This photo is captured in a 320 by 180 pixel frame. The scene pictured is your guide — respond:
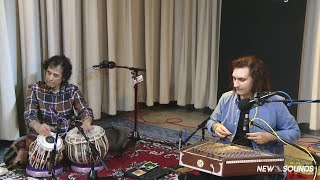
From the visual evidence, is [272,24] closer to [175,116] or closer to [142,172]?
[175,116]

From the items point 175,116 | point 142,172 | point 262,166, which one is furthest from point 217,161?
point 175,116

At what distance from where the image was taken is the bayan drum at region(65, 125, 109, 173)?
116 inches

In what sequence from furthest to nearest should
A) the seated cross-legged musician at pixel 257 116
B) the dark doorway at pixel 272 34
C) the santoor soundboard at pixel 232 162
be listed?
the dark doorway at pixel 272 34 < the seated cross-legged musician at pixel 257 116 < the santoor soundboard at pixel 232 162

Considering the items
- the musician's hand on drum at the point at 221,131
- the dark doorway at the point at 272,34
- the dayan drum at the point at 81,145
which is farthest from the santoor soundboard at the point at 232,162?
the dark doorway at the point at 272,34

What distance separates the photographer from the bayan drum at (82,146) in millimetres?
2959

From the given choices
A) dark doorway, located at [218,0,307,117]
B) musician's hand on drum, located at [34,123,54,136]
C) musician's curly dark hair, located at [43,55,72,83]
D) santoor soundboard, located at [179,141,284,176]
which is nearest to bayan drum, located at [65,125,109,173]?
musician's hand on drum, located at [34,123,54,136]

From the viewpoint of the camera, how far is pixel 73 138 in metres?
2.97

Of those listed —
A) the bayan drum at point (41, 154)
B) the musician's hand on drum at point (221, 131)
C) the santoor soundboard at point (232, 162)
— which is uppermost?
the musician's hand on drum at point (221, 131)

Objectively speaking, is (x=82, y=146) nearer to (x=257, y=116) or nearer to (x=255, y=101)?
(x=257, y=116)

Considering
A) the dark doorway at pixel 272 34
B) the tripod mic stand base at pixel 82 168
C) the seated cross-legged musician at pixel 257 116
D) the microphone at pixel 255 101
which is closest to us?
the microphone at pixel 255 101

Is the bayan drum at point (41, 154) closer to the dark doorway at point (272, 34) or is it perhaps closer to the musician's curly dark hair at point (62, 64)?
the musician's curly dark hair at point (62, 64)

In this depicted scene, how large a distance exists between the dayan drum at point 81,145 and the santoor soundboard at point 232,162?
119 cm

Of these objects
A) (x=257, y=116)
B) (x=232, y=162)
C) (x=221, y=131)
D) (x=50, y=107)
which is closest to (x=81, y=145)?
(x=50, y=107)

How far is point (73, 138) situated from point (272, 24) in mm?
2238
